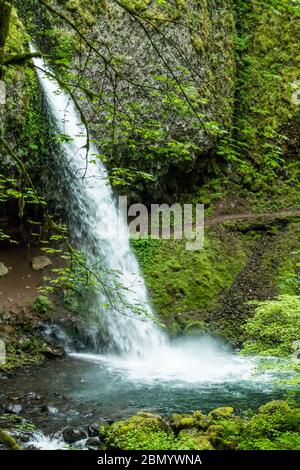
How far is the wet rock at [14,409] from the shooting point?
19.0 ft

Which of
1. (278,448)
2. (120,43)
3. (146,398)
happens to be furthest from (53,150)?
(278,448)

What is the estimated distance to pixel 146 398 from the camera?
656 centimetres

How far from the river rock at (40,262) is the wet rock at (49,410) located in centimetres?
457

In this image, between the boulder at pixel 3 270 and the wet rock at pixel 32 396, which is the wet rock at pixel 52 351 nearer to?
the wet rock at pixel 32 396

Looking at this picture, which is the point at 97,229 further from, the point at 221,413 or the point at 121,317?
the point at 221,413

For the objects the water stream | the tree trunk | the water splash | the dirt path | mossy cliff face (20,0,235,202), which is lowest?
the water splash

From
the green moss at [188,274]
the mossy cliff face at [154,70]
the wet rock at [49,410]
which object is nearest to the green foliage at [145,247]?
the green moss at [188,274]

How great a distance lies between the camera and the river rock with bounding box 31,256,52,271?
10180 millimetres

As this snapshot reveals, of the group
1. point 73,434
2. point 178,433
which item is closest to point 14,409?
point 73,434

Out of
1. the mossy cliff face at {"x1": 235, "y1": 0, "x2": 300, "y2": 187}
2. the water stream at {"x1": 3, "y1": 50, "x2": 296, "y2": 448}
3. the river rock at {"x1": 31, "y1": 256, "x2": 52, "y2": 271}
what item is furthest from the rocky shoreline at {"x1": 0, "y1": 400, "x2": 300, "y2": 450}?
the mossy cliff face at {"x1": 235, "y1": 0, "x2": 300, "y2": 187}

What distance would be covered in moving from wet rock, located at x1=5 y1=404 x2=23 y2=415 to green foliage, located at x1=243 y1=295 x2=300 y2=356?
303 cm

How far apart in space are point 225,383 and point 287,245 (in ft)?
Answer: 19.7

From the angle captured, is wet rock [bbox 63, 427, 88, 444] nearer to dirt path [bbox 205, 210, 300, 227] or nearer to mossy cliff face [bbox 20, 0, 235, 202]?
mossy cliff face [bbox 20, 0, 235, 202]

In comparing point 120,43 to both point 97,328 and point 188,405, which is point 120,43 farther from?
point 188,405
